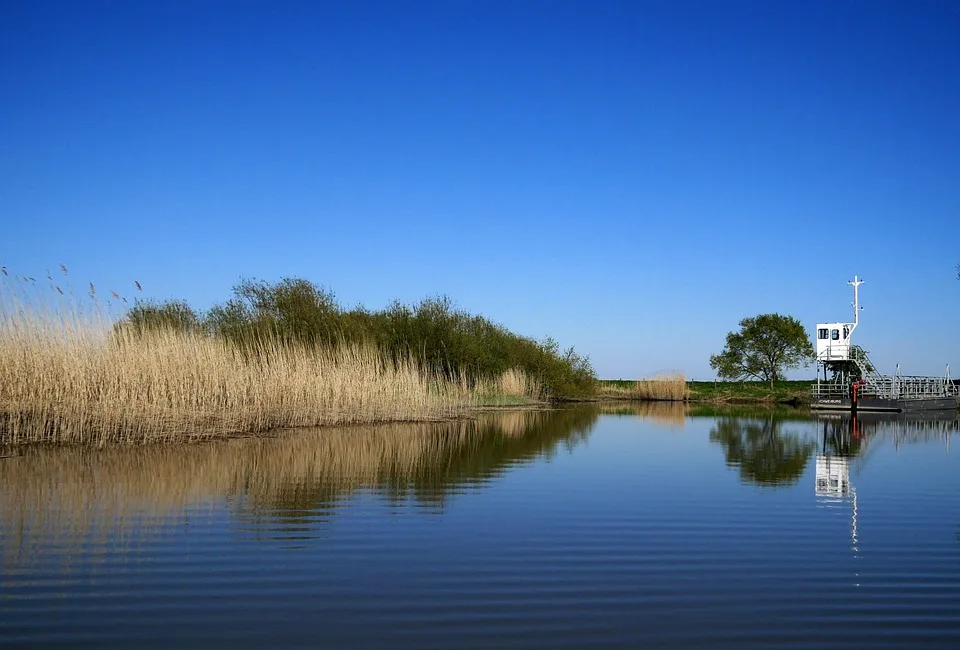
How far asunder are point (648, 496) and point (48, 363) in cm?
926

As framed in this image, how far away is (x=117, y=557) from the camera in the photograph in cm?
629

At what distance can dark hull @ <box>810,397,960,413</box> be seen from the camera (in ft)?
117

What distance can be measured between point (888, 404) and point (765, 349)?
69.0 feet

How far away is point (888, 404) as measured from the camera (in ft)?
116

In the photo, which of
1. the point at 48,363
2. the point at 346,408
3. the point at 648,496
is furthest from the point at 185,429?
the point at 648,496

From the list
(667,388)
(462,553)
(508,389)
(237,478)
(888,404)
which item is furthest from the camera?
(667,388)

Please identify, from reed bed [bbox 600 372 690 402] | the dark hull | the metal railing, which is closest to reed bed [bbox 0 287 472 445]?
the dark hull

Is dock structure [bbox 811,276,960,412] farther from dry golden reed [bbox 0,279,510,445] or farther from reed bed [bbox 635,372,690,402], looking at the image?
dry golden reed [bbox 0,279,510,445]

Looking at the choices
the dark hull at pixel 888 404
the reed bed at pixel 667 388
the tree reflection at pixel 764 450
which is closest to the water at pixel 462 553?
the tree reflection at pixel 764 450

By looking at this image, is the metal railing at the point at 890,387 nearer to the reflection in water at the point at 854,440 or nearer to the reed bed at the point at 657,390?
the reflection in water at the point at 854,440

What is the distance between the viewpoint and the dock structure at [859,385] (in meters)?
36.5

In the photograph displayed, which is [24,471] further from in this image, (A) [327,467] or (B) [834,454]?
(B) [834,454]

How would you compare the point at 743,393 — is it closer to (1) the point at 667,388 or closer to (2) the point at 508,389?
(1) the point at 667,388

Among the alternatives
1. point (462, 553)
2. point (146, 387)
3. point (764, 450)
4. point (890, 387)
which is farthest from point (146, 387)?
point (890, 387)
